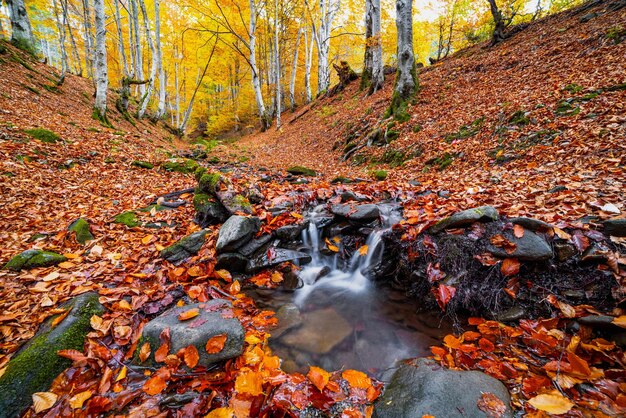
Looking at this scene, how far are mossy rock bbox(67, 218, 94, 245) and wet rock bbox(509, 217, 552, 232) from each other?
18.0 ft

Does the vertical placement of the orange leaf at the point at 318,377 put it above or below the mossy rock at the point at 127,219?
below

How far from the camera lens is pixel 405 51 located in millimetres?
8453

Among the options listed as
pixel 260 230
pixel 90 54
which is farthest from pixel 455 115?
pixel 90 54

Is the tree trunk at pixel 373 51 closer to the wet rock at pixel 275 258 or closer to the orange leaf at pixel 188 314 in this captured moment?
the wet rock at pixel 275 258

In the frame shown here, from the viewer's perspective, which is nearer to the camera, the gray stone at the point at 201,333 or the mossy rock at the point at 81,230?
the gray stone at the point at 201,333

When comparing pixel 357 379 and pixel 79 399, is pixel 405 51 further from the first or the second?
pixel 79 399

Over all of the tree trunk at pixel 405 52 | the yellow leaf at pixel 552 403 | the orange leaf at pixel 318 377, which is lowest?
the orange leaf at pixel 318 377

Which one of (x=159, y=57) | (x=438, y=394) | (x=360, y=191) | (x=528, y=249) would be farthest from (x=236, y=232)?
(x=159, y=57)

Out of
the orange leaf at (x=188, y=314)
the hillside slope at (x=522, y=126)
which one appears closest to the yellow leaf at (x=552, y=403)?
the hillside slope at (x=522, y=126)

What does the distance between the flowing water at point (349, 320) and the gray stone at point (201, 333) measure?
50 centimetres

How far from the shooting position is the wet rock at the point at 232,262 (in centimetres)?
369

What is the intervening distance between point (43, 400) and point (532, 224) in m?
4.48

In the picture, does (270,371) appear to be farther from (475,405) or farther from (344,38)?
(344,38)

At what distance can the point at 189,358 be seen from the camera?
217cm
